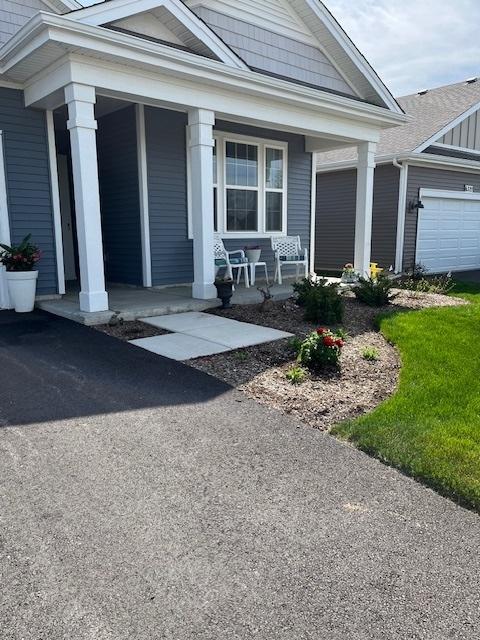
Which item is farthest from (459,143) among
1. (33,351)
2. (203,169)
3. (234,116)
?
(33,351)

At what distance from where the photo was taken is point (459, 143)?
13.2m

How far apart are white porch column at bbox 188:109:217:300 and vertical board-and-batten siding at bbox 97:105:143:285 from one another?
1.68 m

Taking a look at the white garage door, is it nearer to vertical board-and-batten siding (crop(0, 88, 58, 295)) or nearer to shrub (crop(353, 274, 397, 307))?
shrub (crop(353, 274, 397, 307))

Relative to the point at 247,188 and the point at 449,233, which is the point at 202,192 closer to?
the point at 247,188

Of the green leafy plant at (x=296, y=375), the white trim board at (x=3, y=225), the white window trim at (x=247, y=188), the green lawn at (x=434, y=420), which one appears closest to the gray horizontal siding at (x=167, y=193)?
the white window trim at (x=247, y=188)

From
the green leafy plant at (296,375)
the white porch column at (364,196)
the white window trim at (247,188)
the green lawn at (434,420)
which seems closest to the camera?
the green lawn at (434,420)

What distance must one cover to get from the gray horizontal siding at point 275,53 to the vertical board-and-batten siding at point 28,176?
125 inches

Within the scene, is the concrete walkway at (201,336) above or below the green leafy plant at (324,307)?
below

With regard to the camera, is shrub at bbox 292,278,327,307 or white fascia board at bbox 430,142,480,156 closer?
shrub at bbox 292,278,327,307

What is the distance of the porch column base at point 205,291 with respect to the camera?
6996 millimetres

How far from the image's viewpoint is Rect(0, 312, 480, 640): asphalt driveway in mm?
1646

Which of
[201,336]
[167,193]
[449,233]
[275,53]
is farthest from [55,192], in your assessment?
[449,233]

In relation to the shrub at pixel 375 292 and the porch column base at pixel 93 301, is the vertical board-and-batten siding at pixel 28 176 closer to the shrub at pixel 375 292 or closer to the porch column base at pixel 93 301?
the porch column base at pixel 93 301

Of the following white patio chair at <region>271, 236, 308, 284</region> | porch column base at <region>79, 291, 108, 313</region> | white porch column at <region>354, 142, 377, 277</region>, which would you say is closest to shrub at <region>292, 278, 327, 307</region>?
white patio chair at <region>271, 236, 308, 284</region>
